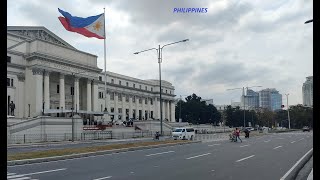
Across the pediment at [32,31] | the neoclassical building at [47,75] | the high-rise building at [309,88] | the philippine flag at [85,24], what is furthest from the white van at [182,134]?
the pediment at [32,31]

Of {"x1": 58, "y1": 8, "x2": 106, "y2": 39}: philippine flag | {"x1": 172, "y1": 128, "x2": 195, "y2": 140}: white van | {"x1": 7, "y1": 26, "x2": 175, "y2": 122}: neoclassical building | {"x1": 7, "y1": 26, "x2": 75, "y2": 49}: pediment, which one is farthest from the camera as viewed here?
{"x1": 7, "y1": 26, "x2": 75, "y2": 49}: pediment

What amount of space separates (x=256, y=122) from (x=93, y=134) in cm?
10460

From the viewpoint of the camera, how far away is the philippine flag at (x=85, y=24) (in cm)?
4669

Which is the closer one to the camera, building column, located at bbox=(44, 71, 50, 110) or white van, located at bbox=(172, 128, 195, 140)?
white van, located at bbox=(172, 128, 195, 140)

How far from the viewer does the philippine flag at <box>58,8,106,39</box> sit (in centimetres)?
4669

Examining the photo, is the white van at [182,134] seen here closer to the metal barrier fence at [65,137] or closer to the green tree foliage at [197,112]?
the metal barrier fence at [65,137]

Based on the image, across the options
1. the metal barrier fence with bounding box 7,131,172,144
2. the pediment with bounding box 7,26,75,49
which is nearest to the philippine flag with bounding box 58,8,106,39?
the metal barrier fence with bounding box 7,131,172,144

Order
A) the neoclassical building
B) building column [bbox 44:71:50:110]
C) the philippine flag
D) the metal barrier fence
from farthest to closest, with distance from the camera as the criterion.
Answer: building column [bbox 44:71:50:110] < the neoclassical building < the metal barrier fence < the philippine flag

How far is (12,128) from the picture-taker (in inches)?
1892

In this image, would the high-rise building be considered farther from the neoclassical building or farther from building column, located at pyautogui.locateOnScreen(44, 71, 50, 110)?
building column, located at pyautogui.locateOnScreen(44, 71, 50, 110)

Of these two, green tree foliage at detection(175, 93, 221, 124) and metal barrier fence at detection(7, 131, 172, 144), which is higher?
green tree foliage at detection(175, 93, 221, 124)

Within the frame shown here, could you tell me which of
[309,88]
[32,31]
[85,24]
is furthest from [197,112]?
[309,88]

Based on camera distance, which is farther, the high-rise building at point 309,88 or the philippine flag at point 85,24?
the philippine flag at point 85,24
